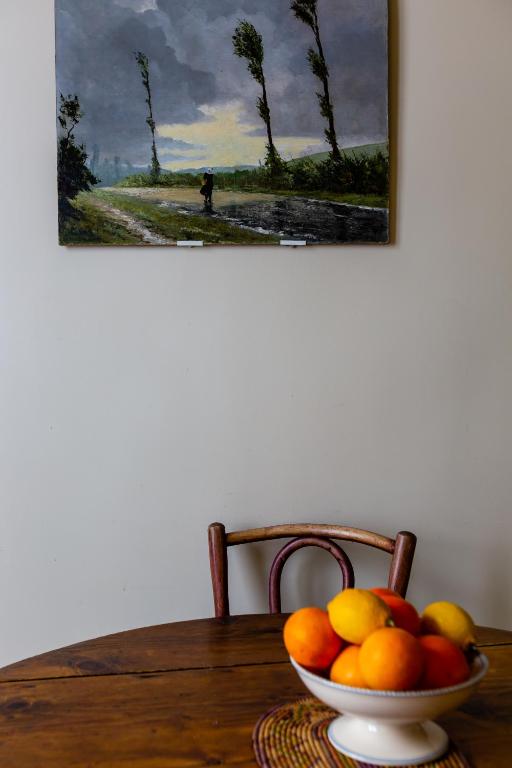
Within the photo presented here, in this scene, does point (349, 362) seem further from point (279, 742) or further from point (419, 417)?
point (279, 742)

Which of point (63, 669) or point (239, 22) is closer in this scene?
point (63, 669)

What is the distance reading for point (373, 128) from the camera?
1.85m

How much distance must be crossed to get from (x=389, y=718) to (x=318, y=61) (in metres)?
1.50

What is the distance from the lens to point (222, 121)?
6.02 ft

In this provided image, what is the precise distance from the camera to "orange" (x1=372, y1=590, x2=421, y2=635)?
0.97m

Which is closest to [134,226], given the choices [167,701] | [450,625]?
[167,701]

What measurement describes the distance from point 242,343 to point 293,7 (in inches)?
32.0

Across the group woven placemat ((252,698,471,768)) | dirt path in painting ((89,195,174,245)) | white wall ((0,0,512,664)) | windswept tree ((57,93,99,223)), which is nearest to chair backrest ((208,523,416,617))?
white wall ((0,0,512,664))

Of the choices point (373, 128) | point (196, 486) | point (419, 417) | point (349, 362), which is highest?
point (373, 128)

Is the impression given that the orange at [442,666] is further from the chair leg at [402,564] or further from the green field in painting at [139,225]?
the green field in painting at [139,225]

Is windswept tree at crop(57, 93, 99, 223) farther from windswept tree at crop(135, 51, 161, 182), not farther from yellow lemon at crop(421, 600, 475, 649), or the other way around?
yellow lemon at crop(421, 600, 475, 649)

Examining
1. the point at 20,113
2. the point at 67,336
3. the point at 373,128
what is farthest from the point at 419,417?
the point at 20,113

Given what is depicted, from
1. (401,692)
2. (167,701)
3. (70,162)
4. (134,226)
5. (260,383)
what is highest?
(70,162)

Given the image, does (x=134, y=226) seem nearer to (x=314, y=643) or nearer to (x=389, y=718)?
(x=314, y=643)
